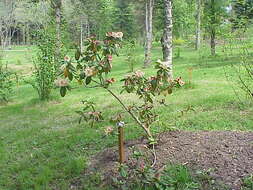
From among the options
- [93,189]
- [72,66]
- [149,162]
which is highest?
[72,66]

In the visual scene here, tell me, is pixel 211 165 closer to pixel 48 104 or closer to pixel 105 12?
pixel 48 104

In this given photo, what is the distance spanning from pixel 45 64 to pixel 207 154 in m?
6.19

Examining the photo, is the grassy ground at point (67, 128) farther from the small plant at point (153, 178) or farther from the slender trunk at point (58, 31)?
the slender trunk at point (58, 31)

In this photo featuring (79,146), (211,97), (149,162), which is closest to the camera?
(149,162)

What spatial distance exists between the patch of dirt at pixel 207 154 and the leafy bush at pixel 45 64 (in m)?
5.00

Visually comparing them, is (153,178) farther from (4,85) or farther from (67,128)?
(4,85)

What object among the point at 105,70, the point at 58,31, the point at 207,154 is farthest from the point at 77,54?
the point at 58,31

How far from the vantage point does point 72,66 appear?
12.1ft

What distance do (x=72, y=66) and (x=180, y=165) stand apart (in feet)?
5.14

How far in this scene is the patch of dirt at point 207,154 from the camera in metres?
3.61

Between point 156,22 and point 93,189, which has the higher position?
point 156,22

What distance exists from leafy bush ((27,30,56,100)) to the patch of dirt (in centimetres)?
500

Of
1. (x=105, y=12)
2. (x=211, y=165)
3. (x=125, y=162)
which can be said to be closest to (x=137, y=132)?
(x=125, y=162)

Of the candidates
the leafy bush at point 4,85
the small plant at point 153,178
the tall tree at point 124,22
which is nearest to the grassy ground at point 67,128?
the small plant at point 153,178
